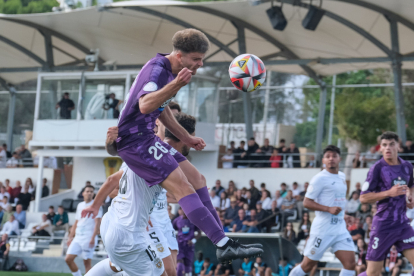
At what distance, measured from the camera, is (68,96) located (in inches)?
941

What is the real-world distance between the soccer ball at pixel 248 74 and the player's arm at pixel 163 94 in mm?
1105

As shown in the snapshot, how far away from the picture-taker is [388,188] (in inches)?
296

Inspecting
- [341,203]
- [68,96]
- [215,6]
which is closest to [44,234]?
[68,96]

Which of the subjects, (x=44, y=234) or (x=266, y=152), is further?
(x=266, y=152)

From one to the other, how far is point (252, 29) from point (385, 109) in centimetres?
1411

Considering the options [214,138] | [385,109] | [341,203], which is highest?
[385,109]

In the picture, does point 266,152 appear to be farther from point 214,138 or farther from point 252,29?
point 252,29

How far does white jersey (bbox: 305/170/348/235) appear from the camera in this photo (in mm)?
8141

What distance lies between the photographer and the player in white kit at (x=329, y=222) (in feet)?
26.3

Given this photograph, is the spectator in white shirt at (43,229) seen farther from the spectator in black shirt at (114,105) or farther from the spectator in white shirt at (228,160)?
the spectator in white shirt at (228,160)

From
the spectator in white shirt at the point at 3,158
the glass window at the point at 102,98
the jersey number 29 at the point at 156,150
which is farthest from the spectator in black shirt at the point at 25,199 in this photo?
the jersey number 29 at the point at 156,150

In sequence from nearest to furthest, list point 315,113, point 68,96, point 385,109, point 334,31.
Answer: point 334,31
point 68,96
point 385,109
point 315,113

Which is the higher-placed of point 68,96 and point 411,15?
point 411,15

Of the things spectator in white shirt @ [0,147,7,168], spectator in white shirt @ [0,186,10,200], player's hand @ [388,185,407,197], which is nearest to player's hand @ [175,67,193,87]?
player's hand @ [388,185,407,197]
